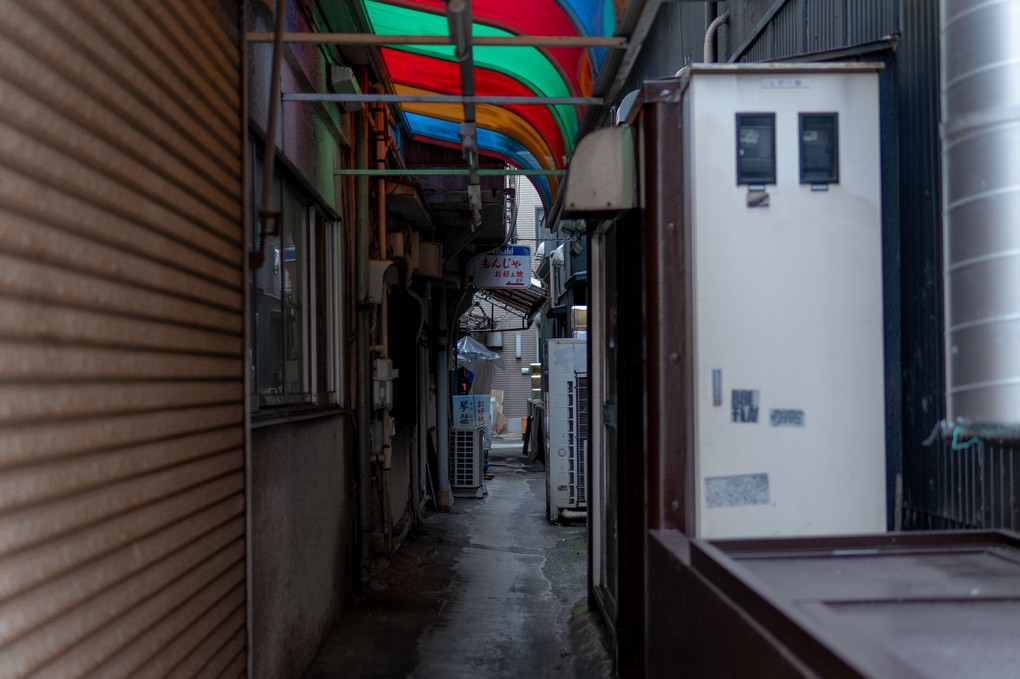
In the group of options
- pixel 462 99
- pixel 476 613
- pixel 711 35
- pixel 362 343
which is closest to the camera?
pixel 462 99

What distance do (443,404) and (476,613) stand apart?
7.02 m

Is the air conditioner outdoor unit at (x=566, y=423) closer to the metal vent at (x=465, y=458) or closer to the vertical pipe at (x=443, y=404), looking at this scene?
the vertical pipe at (x=443, y=404)

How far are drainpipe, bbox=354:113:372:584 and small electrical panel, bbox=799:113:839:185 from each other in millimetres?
5072

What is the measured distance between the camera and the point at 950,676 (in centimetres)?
149

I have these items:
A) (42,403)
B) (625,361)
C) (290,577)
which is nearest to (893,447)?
(625,361)

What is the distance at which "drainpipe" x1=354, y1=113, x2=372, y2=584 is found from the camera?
7680mm

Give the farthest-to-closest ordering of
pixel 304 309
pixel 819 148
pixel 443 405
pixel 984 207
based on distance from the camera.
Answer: pixel 443 405 < pixel 304 309 < pixel 819 148 < pixel 984 207

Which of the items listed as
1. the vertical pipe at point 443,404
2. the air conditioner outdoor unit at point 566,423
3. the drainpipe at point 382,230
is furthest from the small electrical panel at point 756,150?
the vertical pipe at point 443,404

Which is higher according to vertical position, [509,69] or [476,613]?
[509,69]

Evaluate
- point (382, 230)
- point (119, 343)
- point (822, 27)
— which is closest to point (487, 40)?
point (822, 27)

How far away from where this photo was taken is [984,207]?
84.4 inches

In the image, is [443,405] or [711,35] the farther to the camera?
[443,405]

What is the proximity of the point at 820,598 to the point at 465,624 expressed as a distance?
17.7ft

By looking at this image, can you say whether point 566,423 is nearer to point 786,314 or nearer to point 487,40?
point 487,40
